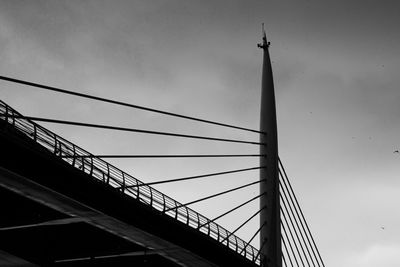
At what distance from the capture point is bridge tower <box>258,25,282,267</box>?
32.3m

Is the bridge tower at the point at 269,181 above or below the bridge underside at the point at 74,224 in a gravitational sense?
above

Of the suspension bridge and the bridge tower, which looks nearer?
the suspension bridge

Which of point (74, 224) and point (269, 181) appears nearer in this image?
point (74, 224)

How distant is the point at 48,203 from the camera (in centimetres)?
2388

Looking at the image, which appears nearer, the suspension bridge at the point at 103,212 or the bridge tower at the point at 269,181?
the suspension bridge at the point at 103,212

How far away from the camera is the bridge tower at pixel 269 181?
1273 inches

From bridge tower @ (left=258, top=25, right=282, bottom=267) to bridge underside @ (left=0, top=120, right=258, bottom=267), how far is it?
1.38m

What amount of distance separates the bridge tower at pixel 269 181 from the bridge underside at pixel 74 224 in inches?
54.3

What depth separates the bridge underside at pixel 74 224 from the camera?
66.4 ft

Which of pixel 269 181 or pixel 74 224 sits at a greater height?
pixel 269 181

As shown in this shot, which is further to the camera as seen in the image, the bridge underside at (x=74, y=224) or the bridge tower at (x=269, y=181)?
the bridge tower at (x=269, y=181)

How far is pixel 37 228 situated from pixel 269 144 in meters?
12.8

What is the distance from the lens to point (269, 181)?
110ft

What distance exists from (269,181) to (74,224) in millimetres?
10727
